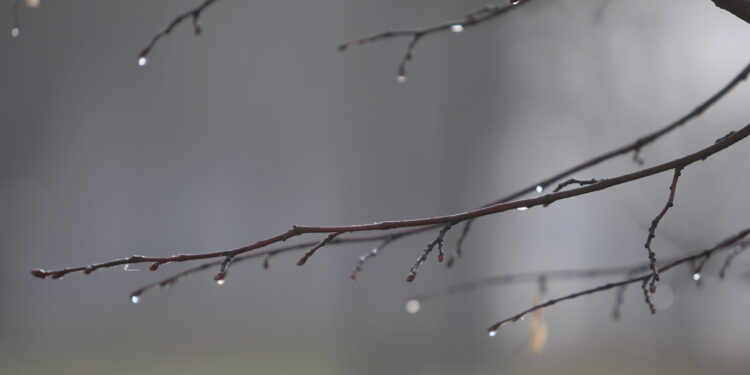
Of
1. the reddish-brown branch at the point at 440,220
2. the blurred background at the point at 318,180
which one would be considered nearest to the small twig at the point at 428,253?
the reddish-brown branch at the point at 440,220

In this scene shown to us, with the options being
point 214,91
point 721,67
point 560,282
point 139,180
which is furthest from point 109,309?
point 721,67

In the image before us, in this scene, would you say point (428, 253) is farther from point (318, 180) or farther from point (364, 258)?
point (318, 180)

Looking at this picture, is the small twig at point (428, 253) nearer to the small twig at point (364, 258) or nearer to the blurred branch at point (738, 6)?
the small twig at point (364, 258)

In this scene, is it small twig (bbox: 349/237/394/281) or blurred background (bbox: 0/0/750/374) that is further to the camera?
blurred background (bbox: 0/0/750/374)

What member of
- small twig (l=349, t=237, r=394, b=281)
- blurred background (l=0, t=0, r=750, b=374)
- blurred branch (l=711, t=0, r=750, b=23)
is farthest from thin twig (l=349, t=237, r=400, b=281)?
blurred background (l=0, t=0, r=750, b=374)

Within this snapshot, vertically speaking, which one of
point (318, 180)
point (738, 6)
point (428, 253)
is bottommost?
point (428, 253)

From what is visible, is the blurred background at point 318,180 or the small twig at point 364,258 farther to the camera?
the blurred background at point 318,180

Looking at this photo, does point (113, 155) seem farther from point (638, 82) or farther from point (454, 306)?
point (638, 82)

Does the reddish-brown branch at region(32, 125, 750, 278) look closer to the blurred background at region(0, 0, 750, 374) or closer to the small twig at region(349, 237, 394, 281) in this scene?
the small twig at region(349, 237, 394, 281)

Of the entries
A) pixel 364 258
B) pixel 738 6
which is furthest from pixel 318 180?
pixel 738 6
